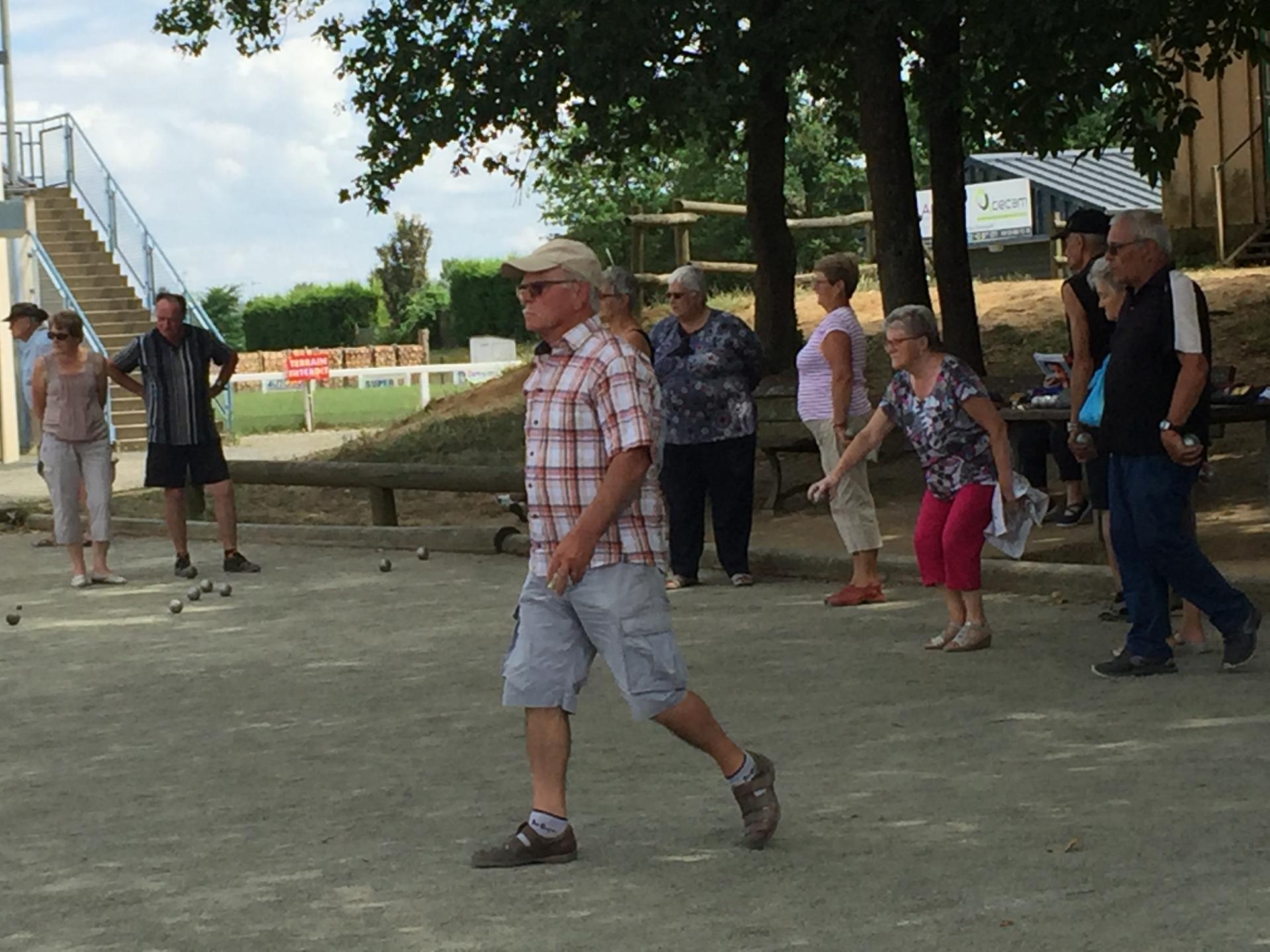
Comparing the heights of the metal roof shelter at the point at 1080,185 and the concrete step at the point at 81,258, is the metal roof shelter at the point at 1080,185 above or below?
above

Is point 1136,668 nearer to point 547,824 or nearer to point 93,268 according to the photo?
point 547,824

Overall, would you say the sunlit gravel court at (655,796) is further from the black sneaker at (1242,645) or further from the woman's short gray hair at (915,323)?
the woman's short gray hair at (915,323)

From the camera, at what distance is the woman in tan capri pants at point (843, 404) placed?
11492 millimetres

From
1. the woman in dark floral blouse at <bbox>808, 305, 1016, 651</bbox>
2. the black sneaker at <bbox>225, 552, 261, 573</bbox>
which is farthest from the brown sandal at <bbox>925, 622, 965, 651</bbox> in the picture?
the black sneaker at <bbox>225, 552, 261, 573</bbox>

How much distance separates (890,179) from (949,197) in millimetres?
1697

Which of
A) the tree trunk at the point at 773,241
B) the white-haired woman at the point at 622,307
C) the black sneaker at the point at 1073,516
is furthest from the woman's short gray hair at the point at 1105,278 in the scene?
the tree trunk at the point at 773,241

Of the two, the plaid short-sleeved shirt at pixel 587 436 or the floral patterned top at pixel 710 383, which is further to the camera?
the floral patterned top at pixel 710 383

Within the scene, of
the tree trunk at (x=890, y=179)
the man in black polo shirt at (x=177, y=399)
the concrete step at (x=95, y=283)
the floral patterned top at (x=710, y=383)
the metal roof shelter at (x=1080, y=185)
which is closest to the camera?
the floral patterned top at (x=710, y=383)

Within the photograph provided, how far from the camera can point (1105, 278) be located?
30.2 feet

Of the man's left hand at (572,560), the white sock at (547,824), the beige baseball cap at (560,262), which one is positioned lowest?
the white sock at (547,824)

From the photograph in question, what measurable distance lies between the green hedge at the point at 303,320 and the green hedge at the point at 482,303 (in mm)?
5571

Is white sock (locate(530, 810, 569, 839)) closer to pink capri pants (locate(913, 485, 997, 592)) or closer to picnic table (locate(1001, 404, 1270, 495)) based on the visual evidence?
pink capri pants (locate(913, 485, 997, 592))

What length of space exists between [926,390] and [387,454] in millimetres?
14422

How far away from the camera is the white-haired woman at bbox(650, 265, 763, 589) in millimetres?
12375
